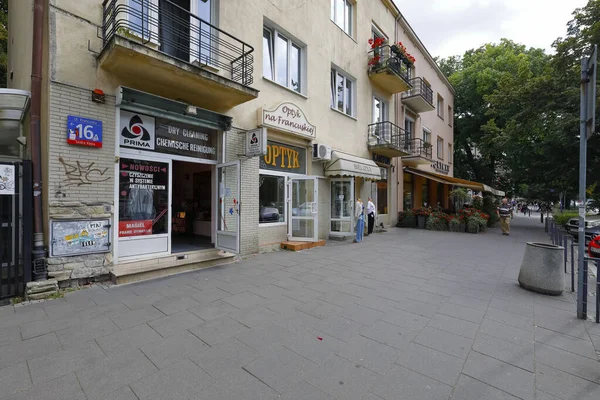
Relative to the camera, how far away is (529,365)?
9.18 ft

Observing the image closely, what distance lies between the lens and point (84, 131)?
16.8 feet

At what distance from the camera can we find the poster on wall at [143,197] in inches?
231

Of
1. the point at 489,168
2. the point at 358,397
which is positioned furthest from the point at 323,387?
the point at 489,168

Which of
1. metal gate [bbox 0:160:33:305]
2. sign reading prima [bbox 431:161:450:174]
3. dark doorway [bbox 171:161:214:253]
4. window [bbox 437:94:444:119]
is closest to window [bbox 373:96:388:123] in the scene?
sign reading prima [bbox 431:161:450:174]

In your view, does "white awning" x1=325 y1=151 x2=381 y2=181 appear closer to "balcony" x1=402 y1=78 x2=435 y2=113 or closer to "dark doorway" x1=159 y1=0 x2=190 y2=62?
"dark doorway" x1=159 y1=0 x2=190 y2=62

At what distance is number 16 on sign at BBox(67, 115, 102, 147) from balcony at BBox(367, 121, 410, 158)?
10764mm

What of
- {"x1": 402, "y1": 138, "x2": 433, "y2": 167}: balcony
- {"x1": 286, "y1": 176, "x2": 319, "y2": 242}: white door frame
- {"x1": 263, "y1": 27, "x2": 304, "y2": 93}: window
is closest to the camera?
{"x1": 263, "y1": 27, "x2": 304, "y2": 93}: window

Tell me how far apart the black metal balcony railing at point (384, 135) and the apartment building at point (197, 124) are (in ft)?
0.24

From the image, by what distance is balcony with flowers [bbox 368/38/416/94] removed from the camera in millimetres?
12867

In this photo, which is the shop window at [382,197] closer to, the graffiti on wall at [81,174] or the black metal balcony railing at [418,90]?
the black metal balcony railing at [418,90]

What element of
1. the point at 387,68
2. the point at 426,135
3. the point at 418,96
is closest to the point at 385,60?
the point at 387,68

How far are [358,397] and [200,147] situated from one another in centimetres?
648

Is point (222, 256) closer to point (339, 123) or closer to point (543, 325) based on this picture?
point (543, 325)

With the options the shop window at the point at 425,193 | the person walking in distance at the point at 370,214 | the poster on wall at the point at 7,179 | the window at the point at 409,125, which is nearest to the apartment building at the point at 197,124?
the poster on wall at the point at 7,179
